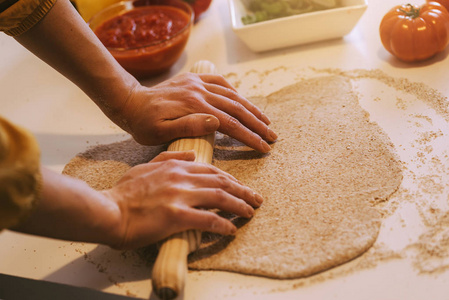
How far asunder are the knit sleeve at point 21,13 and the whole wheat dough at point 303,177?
0.45m

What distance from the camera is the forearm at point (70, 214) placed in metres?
0.83

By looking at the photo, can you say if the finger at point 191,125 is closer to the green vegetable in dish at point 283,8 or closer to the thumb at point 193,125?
the thumb at point 193,125

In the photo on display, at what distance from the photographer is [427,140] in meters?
1.24

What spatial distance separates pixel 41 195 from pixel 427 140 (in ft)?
3.41

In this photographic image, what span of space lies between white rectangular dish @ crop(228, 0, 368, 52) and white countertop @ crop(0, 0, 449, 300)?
0.04m

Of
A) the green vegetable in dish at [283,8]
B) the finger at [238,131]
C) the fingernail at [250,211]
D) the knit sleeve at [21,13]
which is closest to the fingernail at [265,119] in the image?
the finger at [238,131]

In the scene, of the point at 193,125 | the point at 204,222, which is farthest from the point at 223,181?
the point at 193,125

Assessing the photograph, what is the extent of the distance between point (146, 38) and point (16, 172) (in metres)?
1.05

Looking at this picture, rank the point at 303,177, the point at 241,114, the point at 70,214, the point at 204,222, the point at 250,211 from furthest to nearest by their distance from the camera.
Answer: the point at 241,114 → the point at 303,177 → the point at 250,211 → the point at 204,222 → the point at 70,214

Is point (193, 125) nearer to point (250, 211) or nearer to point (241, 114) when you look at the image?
point (241, 114)

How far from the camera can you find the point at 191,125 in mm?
1209

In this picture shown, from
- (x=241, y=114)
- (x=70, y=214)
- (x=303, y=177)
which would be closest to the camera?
(x=70, y=214)

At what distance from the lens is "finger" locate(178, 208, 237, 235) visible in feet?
3.12

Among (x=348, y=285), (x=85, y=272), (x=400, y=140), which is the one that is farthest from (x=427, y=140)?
(x=85, y=272)
